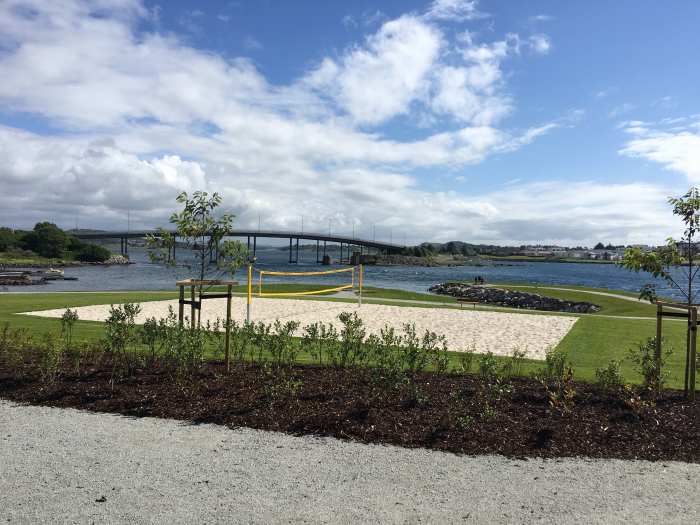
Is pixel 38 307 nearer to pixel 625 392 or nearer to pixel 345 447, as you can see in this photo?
pixel 345 447

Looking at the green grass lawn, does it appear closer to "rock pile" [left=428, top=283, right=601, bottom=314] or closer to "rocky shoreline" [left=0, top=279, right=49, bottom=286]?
"rock pile" [left=428, top=283, right=601, bottom=314]

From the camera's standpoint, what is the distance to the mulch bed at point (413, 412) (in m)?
4.82

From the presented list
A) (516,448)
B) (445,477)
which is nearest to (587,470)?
(516,448)

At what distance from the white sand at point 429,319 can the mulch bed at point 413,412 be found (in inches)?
176

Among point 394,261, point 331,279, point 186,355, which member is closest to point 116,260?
point 331,279

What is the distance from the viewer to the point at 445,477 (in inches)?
159

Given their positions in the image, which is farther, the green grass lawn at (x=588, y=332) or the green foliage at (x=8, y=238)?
the green foliage at (x=8, y=238)

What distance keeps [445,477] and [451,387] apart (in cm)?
274

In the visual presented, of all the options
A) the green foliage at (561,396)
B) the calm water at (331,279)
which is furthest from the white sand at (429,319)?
the calm water at (331,279)

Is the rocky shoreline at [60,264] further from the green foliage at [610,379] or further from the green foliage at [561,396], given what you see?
the green foliage at [610,379]

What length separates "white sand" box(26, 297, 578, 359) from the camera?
1214 centimetres

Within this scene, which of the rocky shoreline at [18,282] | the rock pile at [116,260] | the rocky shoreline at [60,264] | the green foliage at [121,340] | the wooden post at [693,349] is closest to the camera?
the wooden post at [693,349]

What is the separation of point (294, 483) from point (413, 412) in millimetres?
2194

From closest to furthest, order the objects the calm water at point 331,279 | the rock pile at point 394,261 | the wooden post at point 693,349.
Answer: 1. the wooden post at point 693,349
2. the calm water at point 331,279
3. the rock pile at point 394,261
